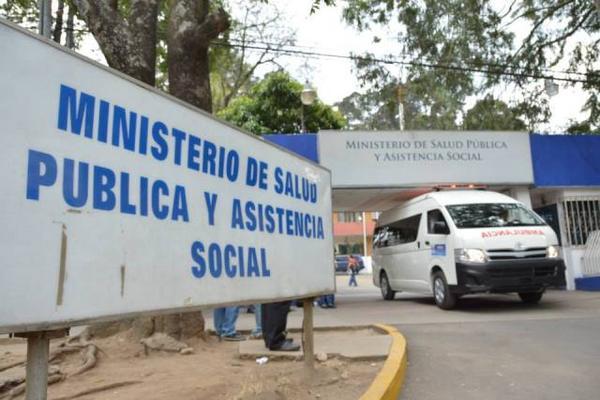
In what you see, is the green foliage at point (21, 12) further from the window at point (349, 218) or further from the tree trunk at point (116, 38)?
the window at point (349, 218)

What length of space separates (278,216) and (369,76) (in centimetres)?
1181

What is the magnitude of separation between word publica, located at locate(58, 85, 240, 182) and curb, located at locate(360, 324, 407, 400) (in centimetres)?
190

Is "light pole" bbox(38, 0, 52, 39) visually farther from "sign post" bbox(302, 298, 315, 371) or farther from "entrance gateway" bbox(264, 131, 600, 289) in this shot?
"sign post" bbox(302, 298, 315, 371)

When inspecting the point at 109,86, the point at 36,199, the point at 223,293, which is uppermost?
the point at 109,86

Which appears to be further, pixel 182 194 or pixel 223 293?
pixel 223 293

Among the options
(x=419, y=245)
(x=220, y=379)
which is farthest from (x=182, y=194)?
(x=419, y=245)

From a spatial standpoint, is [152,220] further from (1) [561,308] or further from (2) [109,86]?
(1) [561,308]

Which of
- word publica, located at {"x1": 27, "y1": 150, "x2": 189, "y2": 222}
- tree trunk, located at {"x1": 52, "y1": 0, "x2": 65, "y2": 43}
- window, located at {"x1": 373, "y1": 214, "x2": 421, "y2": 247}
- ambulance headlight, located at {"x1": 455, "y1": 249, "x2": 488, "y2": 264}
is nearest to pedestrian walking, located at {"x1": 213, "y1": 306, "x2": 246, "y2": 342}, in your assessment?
word publica, located at {"x1": 27, "y1": 150, "x2": 189, "y2": 222}

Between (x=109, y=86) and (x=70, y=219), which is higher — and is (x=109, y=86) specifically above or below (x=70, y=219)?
above

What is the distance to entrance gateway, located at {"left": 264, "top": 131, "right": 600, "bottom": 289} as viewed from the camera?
12.9m

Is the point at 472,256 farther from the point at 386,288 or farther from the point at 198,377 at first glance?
the point at 198,377

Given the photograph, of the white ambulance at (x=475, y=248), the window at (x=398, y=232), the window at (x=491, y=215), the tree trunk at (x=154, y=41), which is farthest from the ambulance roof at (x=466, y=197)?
the tree trunk at (x=154, y=41)

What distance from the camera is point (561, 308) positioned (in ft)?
32.8

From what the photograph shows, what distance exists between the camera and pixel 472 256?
923 centimetres
